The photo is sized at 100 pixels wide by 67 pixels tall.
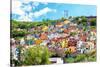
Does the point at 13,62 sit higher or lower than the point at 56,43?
lower

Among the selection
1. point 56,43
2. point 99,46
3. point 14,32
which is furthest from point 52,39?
point 99,46

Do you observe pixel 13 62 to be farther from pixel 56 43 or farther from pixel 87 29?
pixel 87 29

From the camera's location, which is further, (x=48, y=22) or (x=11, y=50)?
(x=48, y=22)

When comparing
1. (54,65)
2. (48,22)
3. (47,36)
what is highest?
(48,22)

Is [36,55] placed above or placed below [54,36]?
below
